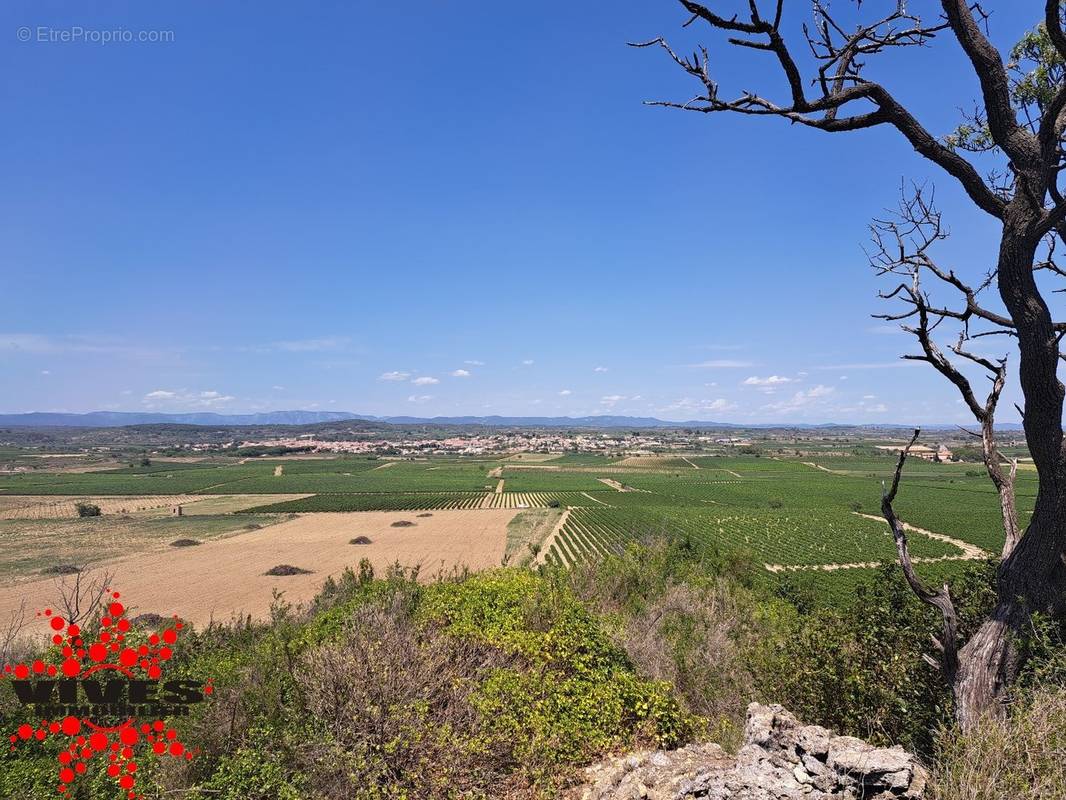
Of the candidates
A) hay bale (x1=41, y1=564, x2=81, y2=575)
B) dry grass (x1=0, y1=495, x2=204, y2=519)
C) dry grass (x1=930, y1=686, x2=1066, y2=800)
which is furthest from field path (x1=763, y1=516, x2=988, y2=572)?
dry grass (x1=0, y1=495, x2=204, y2=519)

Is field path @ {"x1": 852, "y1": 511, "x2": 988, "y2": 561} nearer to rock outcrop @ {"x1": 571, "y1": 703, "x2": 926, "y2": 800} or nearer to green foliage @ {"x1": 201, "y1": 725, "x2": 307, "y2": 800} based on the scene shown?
rock outcrop @ {"x1": 571, "y1": 703, "x2": 926, "y2": 800}

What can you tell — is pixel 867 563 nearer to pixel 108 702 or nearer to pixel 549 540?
pixel 549 540

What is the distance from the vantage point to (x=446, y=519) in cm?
7388

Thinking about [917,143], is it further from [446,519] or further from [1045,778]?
[446,519]

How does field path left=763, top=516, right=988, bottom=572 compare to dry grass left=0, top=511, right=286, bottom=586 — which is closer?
field path left=763, top=516, right=988, bottom=572

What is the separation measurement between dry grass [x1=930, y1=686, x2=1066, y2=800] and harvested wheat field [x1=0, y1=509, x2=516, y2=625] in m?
25.2

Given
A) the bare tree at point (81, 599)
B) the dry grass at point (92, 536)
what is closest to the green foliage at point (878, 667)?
the bare tree at point (81, 599)

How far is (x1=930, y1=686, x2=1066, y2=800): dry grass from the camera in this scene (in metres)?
3.44

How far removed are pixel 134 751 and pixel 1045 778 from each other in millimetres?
10369

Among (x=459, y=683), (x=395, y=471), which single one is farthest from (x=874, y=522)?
(x=395, y=471)

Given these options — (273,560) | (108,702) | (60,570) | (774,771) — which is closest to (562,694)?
(774,771)

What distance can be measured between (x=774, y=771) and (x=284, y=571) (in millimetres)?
48098

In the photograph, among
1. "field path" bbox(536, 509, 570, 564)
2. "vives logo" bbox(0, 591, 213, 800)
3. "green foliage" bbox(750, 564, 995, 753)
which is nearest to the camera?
"green foliage" bbox(750, 564, 995, 753)

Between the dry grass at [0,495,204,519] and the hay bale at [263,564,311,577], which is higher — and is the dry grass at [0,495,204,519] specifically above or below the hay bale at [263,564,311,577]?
below
